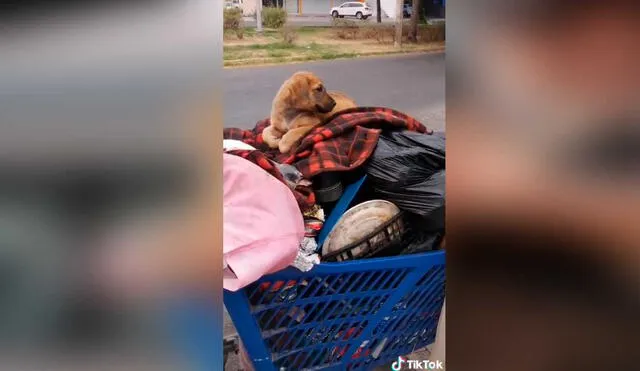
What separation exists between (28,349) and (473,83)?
763mm

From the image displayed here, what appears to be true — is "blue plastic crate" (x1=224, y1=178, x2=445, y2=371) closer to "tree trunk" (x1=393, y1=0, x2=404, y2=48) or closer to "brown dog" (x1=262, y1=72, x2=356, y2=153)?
"brown dog" (x1=262, y1=72, x2=356, y2=153)

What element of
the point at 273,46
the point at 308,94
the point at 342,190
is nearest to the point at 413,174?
the point at 342,190

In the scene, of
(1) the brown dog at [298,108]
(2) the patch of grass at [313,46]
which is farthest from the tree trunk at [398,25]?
(1) the brown dog at [298,108]

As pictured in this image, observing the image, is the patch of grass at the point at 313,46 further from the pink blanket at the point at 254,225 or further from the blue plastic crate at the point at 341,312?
the blue plastic crate at the point at 341,312

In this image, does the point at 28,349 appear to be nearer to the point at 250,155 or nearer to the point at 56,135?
the point at 56,135

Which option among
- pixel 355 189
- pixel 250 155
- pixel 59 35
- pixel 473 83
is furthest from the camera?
pixel 355 189

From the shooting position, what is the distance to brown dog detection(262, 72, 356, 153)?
0.97 metres

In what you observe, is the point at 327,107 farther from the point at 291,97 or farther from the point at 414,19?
the point at 414,19

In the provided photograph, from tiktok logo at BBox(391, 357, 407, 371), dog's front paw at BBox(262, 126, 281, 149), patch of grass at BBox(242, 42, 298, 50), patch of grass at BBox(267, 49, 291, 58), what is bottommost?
tiktok logo at BBox(391, 357, 407, 371)

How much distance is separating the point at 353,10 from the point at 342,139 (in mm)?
290

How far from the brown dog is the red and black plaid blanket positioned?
0.02 meters

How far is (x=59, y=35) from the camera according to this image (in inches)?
23.3

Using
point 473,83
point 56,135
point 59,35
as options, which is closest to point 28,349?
point 56,135

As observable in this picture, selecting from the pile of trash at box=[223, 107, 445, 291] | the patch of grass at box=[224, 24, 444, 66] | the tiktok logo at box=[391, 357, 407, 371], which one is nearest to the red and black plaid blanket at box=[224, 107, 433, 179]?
the pile of trash at box=[223, 107, 445, 291]
